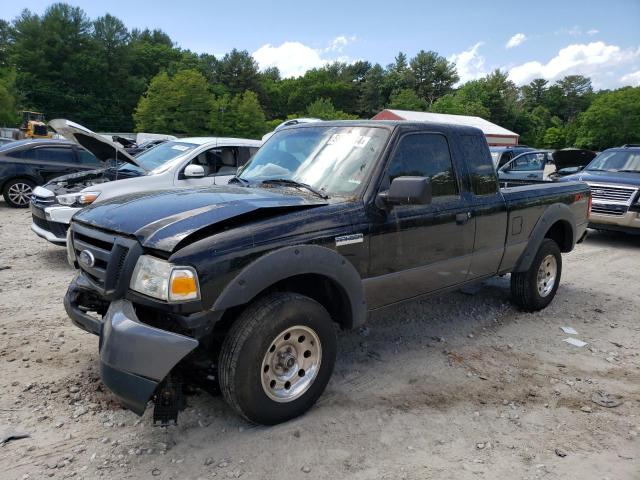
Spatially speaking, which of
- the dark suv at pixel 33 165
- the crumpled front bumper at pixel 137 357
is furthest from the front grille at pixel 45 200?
the crumpled front bumper at pixel 137 357

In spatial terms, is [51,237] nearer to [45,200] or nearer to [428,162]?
[45,200]

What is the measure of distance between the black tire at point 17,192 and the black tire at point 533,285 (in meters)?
11.6

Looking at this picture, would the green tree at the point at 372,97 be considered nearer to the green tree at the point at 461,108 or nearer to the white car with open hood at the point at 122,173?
the green tree at the point at 461,108

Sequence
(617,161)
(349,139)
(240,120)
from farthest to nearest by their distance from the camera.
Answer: (240,120)
(617,161)
(349,139)

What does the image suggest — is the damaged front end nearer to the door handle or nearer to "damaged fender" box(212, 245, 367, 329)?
"damaged fender" box(212, 245, 367, 329)

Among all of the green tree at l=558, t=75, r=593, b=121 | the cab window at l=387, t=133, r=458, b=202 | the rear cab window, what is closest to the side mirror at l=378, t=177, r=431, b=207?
the cab window at l=387, t=133, r=458, b=202

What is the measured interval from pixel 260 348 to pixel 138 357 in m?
0.70

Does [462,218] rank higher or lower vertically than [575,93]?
lower

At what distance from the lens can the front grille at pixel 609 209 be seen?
30.8 ft

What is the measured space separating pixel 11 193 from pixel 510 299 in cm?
1177

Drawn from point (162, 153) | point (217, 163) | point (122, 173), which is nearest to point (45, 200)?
point (122, 173)

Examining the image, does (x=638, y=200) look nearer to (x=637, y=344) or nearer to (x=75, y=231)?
(x=637, y=344)

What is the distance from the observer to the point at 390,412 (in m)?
3.50

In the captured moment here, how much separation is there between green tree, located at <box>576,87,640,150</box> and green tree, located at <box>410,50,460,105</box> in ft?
127
